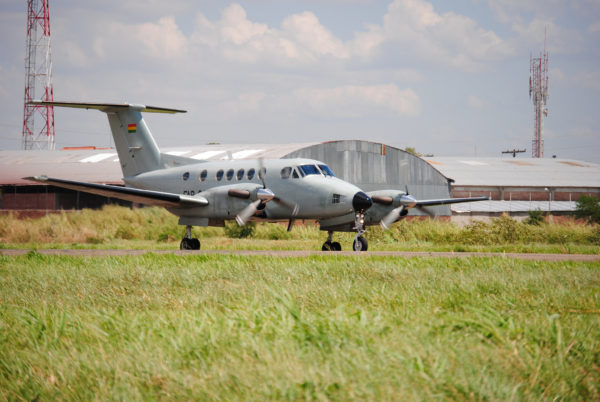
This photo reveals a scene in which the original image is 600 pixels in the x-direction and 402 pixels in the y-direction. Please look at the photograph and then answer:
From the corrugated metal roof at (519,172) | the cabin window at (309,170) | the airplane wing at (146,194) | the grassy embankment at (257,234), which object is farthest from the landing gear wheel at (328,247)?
the corrugated metal roof at (519,172)

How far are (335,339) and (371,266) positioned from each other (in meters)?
7.07

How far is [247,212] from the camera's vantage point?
950 inches

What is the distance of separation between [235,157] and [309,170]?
23.0 metres

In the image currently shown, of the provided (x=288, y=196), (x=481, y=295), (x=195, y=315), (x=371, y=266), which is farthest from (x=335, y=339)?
(x=288, y=196)

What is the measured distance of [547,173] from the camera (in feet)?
255

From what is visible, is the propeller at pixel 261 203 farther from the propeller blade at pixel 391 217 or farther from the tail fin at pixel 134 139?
the tail fin at pixel 134 139

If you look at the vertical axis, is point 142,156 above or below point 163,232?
above

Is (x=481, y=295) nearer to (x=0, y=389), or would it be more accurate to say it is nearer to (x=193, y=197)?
(x=0, y=389)

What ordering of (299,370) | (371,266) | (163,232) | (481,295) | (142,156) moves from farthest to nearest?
(163,232)
(142,156)
(371,266)
(481,295)
(299,370)

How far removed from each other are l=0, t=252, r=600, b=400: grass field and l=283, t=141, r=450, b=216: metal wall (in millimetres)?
35533

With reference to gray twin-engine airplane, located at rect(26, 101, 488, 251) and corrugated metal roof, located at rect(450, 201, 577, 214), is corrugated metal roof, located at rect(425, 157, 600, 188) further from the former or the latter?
gray twin-engine airplane, located at rect(26, 101, 488, 251)

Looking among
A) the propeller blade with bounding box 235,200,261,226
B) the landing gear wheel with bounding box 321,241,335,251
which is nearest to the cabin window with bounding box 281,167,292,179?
the propeller blade with bounding box 235,200,261,226

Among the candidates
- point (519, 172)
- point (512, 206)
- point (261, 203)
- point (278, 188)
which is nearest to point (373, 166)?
point (512, 206)

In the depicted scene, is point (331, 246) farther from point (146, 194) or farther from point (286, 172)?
point (146, 194)
